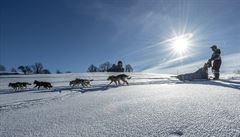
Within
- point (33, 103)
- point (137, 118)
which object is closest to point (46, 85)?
point (33, 103)

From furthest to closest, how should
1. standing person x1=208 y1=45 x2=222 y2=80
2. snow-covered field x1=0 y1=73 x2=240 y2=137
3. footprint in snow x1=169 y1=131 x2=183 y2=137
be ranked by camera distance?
standing person x1=208 y1=45 x2=222 y2=80, snow-covered field x1=0 y1=73 x2=240 y2=137, footprint in snow x1=169 y1=131 x2=183 y2=137

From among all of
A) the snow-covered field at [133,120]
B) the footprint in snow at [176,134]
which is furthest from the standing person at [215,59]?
the footprint in snow at [176,134]

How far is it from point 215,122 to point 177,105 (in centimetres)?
114

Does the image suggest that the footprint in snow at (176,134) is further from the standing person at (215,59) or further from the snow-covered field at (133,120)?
the standing person at (215,59)

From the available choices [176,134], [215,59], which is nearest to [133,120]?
[176,134]

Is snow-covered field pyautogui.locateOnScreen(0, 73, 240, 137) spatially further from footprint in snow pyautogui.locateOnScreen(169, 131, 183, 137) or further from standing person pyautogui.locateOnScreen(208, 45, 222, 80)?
standing person pyautogui.locateOnScreen(208, 45, 222, 80)

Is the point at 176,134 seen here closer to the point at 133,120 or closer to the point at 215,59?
the point at 133,120

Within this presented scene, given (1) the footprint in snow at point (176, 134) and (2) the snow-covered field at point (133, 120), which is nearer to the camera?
(1) the footprint in snow at point (176, 134)

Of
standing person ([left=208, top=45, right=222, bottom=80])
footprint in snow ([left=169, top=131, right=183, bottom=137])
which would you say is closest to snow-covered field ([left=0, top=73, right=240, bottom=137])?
footprint in snow ([left=169, top=131, right=183, bottom=137])

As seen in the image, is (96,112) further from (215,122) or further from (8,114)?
(215,122)

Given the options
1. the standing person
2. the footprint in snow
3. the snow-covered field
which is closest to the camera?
the footprint in snow

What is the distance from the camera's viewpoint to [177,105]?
14.3ft

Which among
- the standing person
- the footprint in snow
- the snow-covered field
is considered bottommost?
the footprint in snow

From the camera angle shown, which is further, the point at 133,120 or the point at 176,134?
the point at 133,120
